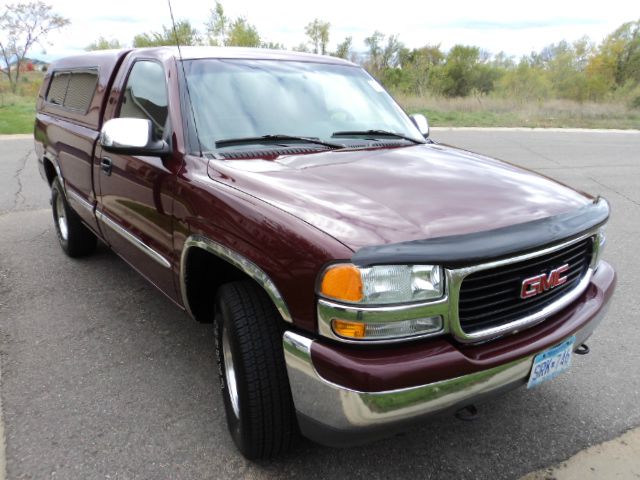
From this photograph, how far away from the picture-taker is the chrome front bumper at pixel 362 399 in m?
1.65

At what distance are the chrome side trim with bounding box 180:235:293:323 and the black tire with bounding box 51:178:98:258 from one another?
7.99 feet

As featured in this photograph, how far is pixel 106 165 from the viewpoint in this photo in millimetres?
3297

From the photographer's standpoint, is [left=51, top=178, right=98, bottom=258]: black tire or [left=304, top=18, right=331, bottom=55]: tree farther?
[left=304, top=18, right=331, bottom=55]: tree

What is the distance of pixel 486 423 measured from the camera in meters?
2.53

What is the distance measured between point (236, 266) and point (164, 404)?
106 cm

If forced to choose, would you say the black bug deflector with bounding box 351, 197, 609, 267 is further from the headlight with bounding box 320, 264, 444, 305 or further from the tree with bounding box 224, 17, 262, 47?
the tree with bounding box 224, 17, 262, 47

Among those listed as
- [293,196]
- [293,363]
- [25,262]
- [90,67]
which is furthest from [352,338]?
[25,262]

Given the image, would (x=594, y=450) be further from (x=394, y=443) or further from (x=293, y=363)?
(x=293, y=363)

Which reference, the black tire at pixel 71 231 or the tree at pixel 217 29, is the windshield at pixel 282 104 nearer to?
the black tire at pixel 71 231

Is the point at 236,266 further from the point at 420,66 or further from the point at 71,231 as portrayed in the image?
the point at 420,66

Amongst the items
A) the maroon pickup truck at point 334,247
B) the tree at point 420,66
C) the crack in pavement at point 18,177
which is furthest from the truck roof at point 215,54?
the tree at point 420,66

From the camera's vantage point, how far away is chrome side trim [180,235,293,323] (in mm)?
1851

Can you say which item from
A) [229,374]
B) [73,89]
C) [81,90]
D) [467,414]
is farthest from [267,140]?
[73,89]

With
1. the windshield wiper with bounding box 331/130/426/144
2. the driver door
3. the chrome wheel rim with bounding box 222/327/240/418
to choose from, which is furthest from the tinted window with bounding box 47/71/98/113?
the chrome wheel rim with bounding box 222/327/240/418
